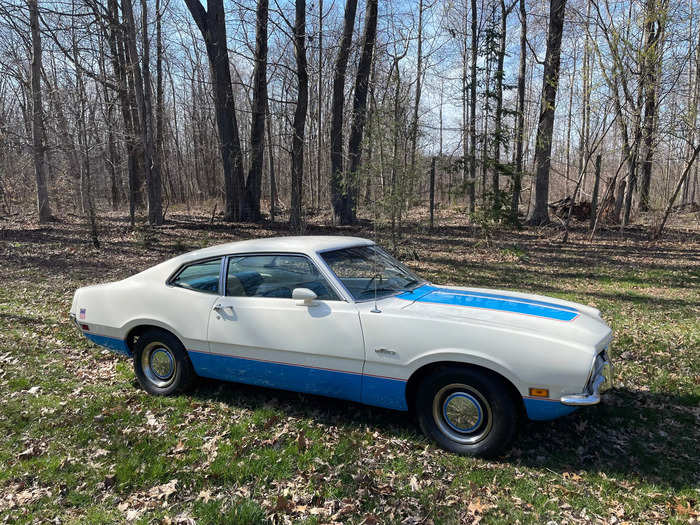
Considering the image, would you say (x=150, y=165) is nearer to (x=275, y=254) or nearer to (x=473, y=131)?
(x=473, y=131)

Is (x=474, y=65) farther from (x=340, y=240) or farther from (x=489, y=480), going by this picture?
(x=489, y=480)

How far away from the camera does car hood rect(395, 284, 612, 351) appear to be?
3.41 meters

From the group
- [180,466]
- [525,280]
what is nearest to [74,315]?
[180,466]

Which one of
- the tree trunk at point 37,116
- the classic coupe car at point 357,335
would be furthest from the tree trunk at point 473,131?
the tree trunk at point 37,116

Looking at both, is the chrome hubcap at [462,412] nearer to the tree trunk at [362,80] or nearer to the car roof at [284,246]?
the car roof at [284,246]

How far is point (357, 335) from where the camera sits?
3684 mm

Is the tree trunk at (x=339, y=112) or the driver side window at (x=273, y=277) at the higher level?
the tree trunk at (x=339, y=112)

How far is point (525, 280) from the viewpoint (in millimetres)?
10125

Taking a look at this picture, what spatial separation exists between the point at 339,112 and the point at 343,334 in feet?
45.0

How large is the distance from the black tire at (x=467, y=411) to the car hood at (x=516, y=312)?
43 centimetres

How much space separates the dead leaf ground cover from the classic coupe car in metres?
0.35

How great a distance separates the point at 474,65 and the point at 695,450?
15.8 m

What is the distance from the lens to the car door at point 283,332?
376cm

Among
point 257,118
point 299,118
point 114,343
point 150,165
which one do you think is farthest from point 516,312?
point 257,118
